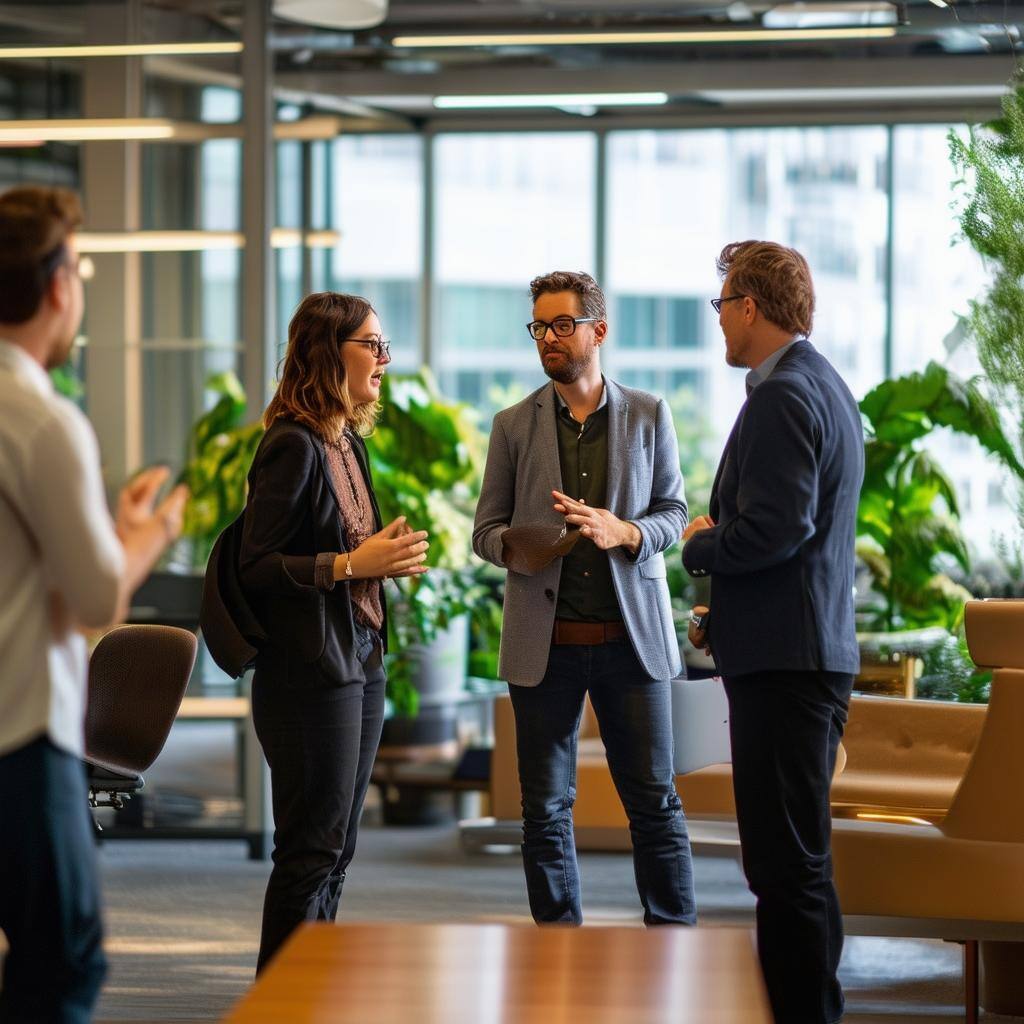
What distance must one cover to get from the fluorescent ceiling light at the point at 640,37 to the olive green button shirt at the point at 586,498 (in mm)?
4221

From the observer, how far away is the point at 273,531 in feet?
10.4

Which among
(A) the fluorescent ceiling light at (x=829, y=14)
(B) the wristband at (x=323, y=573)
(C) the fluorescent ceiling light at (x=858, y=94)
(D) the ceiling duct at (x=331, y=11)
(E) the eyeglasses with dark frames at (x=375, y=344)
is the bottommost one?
(B) the wristband at (x=323, y=573)

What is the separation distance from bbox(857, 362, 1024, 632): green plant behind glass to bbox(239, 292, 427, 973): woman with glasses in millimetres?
Result: 3118

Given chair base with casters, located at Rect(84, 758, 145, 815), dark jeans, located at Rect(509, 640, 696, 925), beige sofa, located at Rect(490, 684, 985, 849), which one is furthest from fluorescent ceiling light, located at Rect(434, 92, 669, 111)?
chair base with casters, located at Rect(84, 758, 145, 815)

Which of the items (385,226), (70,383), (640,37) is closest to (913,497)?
(640,37)

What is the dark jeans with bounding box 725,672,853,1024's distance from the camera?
297 centimetres

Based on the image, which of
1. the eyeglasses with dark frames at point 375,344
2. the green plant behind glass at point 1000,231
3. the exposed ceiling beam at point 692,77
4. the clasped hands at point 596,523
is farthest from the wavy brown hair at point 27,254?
the exposed ceiling beam at point 692,77

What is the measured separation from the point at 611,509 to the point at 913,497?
2737 mm

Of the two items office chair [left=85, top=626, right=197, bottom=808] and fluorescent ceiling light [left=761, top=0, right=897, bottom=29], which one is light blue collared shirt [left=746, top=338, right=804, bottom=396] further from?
fluorescent ceiling light [left=761, top=0, right=897, bottom=29]

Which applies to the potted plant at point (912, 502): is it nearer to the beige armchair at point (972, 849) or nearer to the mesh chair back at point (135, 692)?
the beige armchair at point (972, 849)

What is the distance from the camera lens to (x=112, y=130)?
5.81 m

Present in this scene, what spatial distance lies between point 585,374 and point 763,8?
4020mm

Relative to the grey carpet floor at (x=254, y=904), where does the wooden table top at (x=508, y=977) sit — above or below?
above

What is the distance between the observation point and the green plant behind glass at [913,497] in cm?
589
